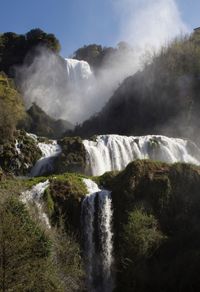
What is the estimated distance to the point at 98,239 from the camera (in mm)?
33906

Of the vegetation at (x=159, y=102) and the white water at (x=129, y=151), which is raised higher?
the vegetation at (x=159, y=102)

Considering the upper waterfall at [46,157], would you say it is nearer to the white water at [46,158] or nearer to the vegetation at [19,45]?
the white water at [46,158]

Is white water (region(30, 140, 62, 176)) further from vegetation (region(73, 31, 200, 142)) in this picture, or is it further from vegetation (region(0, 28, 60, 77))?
vegetation (region(0, 28, 60, 77))

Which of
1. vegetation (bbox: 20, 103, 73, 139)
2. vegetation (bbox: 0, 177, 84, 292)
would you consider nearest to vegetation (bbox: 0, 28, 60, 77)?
vegetation (bbox: 20, 103, 73, 139)

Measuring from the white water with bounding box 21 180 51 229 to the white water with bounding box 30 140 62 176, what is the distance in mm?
8153

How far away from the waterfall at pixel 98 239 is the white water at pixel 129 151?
9393mm

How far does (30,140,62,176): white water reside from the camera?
44.6 meters

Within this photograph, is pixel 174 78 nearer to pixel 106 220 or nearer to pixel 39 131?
pixel 39 131

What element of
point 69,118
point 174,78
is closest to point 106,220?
point 174,78

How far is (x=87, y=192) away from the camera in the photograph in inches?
1431

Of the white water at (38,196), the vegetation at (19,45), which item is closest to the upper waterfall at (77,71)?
the vegetation at (19,45)

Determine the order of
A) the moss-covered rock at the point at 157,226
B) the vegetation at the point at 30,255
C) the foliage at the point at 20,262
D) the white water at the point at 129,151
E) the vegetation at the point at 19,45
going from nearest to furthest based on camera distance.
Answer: the foliage at the point at 20,262 → the vegetation at the point at 30,255 → the moss-covered rock at the point at 157,226 → the white water at the point at 129,151 → the vegetation at the point at 19,45

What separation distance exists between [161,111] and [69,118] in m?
27.5

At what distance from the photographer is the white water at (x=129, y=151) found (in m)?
45.8
